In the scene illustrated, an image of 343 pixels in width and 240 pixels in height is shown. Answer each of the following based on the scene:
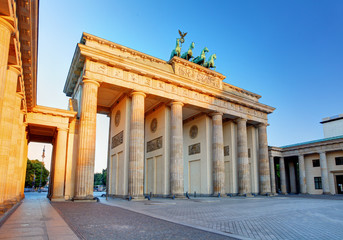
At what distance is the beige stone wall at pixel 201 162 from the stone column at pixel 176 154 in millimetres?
5384

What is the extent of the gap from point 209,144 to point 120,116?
10.9 m

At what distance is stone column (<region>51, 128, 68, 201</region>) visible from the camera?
19656 mm

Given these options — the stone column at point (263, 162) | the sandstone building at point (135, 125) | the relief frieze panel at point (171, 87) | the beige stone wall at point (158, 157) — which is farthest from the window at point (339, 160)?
the beige stone wall at point (158, 157)

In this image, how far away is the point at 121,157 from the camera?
2517 cm

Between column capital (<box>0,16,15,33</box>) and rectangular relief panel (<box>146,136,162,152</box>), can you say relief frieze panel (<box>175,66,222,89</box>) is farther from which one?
column capital (<box>0,16,15,33</box>)

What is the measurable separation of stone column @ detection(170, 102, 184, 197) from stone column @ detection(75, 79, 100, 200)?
8021 millimetres

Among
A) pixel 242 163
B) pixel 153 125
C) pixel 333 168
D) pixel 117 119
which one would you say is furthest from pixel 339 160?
pixel 117 119

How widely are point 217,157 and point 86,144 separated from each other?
14.9m

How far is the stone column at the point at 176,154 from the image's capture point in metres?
24.4

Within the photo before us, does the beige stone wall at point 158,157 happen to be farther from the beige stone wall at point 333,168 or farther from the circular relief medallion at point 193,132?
the beige stone wall at point 333,168

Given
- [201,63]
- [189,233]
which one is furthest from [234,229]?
[201,63]

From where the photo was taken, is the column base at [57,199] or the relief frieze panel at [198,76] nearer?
the column base at [57,199]

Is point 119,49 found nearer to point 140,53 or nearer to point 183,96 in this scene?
point 140,53

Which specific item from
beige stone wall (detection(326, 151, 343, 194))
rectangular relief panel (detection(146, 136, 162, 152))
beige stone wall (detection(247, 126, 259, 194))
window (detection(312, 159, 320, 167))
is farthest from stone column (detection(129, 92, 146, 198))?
window (detection(312, 159, 320, 167))
